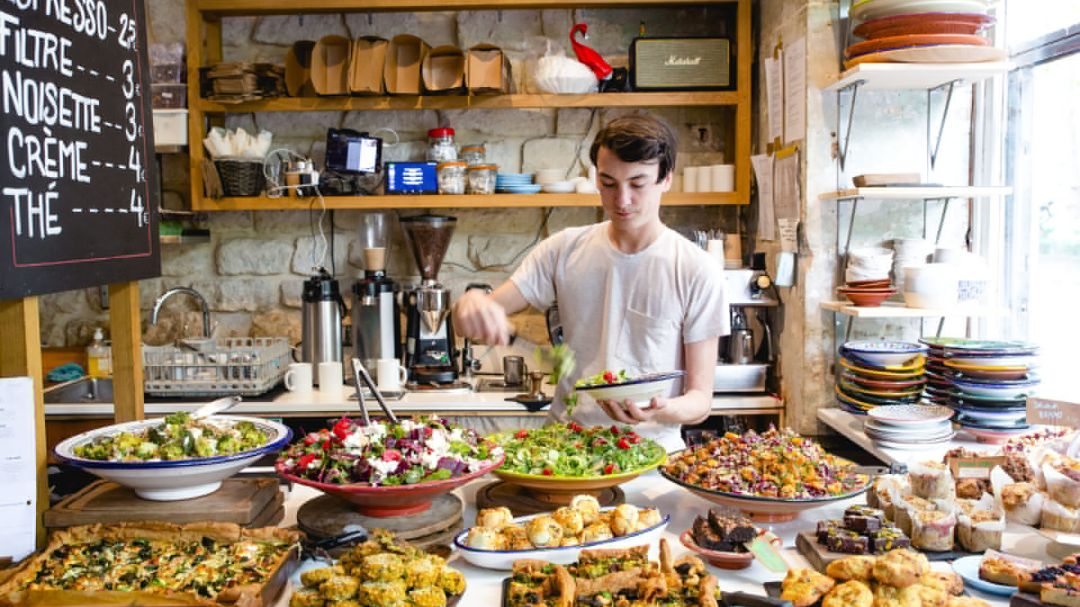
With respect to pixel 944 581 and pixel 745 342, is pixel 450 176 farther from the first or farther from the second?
pixel 944 581

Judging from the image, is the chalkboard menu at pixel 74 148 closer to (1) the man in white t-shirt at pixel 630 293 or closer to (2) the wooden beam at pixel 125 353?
(2) the wooden beam at pixel 125 353

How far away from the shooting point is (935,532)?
1758 millimetres

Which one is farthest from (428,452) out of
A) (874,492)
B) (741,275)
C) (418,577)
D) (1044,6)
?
(1044,6)

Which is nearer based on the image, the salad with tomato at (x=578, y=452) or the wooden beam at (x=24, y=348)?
the wooden beam at (x=24, y=348)

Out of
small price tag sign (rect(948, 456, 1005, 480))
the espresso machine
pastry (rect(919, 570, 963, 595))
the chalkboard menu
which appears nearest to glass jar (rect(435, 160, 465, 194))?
the espresso machine

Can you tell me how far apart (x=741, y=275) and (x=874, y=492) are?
204 cm

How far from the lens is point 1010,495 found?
1969 mm

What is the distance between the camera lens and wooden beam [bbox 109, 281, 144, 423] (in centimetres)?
240

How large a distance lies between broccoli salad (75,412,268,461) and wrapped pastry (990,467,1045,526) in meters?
1.54

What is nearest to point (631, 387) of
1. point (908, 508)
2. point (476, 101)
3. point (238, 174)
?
point (908, 508)

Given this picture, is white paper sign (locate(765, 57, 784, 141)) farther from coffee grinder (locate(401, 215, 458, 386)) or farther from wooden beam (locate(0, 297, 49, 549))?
wooden beam (locate(0, 297, 49, 549))

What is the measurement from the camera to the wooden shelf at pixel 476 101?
4.08 meters

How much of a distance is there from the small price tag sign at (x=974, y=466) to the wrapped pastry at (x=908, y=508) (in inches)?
11.7

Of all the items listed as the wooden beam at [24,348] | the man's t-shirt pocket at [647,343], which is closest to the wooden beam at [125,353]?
the wooden beam at [24,348]
